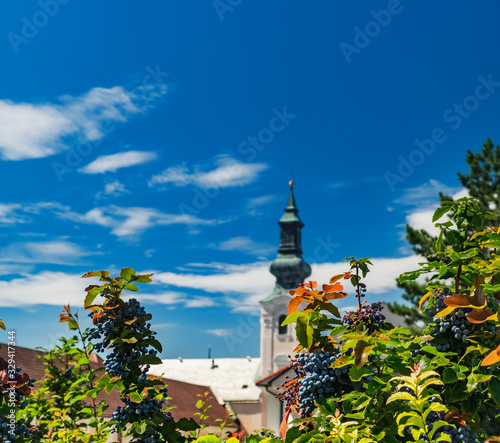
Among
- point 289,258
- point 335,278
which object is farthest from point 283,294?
point 335,278

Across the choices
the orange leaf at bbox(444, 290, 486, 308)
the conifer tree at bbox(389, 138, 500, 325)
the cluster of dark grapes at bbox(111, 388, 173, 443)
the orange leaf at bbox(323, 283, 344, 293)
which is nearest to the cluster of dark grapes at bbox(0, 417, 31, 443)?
the cluster of dark grapes at bbox(111, 388, 173, 443)

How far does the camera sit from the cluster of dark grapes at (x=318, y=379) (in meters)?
2.21

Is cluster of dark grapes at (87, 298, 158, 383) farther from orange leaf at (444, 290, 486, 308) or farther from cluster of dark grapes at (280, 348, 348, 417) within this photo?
orange leaf at (444, 290, 486, 308)

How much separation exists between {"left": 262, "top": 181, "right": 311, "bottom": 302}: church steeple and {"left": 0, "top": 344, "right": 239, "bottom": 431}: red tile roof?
456 inches

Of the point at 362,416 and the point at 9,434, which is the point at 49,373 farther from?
the point at 362,416

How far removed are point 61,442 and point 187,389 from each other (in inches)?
1466

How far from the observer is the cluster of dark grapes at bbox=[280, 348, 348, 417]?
2.21 metres

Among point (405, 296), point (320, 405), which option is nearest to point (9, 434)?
point (320, 405)

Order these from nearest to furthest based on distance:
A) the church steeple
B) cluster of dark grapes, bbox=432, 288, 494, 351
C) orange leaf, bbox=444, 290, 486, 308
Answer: orange leaf, bbox=444, 290, 486, 308 < cluster of dark grapes, bbox=432, 288, 494, 351 < the church steeple

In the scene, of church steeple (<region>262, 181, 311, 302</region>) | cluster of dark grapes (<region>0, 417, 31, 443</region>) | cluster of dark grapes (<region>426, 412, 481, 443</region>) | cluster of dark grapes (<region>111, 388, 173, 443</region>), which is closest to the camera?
cluster of dark grapes (<region>426, 412, 481, 443</region>)

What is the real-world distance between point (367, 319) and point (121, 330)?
1.26m

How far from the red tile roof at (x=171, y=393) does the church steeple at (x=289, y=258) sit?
38.0 feet

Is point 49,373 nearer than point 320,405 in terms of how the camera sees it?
No

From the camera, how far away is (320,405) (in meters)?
2.06
